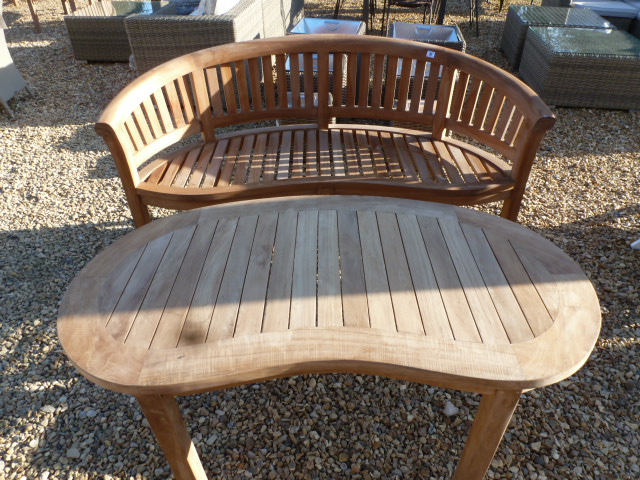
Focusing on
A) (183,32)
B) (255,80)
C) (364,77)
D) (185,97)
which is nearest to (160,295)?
(185,97)

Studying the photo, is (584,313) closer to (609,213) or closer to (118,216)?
(609,213)

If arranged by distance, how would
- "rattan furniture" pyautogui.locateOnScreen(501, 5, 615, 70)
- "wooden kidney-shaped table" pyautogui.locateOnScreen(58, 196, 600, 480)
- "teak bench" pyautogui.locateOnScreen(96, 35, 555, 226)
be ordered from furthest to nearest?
1. "rattan furniture" pyautogui.locateOnScreen(501, 5, 615, 70)
2. "teak bench" pyautogui.locateOnScreen(96, 35, 555, 226)
3. "wooden kidney-shaped table" pyautogui.locateOnScreen(58, 196, 600, 480)

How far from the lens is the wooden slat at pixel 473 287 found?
1445 millimetres

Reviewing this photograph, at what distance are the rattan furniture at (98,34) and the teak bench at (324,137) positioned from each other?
12.3 feet

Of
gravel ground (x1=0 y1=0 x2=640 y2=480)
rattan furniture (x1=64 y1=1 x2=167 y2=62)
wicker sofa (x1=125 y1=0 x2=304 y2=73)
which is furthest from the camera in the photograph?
rattan furniture (x1=64 y1=1 x2=167 y2=62)

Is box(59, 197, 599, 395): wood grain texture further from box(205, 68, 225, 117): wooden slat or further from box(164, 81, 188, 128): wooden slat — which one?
box(205, 68, 225, 117): wooden slat

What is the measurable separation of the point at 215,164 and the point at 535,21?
491 centimetres

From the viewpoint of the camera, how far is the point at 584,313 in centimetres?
152

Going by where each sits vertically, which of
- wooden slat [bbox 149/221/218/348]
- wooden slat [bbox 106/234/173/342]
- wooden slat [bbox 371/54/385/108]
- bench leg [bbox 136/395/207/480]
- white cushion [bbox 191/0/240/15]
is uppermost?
white cushion [bbox 191/0/240/15]

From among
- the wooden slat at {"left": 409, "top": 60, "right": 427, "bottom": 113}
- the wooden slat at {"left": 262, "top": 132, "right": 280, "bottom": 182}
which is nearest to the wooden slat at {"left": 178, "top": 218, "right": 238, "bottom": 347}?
the wooden slat at {"left": 262, "top": 132, "right": 280, "bottom": 182}

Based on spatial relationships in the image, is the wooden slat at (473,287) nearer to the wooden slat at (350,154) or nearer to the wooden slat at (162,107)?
the wooden slat at (350,154)

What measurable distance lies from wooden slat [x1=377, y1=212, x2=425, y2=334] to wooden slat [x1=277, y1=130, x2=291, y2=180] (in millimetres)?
783

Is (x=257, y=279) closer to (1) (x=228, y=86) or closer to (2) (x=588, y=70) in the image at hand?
(1) (x=228, y=86)

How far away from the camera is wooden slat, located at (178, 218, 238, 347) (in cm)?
145
